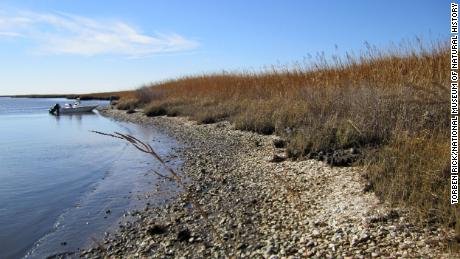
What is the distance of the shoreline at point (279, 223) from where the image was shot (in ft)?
14.6

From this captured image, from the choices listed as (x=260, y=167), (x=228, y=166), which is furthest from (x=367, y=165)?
(x=228, y=166)

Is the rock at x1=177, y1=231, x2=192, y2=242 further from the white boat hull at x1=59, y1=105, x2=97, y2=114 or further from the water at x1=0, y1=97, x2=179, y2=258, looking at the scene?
the white boat hull at x1=59, y1=105, x2=97, y2=114

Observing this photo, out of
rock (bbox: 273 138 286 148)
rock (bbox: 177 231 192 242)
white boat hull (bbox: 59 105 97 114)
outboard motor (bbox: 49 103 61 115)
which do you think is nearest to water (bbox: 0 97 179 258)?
rock (bbox: 177 231 192 242)

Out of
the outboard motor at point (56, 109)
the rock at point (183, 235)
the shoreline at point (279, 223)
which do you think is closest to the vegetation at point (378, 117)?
the shoreline at point (279, 223)

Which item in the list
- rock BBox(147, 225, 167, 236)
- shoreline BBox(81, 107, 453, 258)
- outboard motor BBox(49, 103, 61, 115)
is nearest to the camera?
shoreline BBox(81, 107, 453, 258)

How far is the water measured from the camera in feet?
21.7

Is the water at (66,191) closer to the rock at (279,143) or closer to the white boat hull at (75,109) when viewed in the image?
the rock at (279,143)

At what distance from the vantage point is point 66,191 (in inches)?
386

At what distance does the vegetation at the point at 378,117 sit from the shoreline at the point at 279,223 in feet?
1.21

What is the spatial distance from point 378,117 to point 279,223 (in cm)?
420

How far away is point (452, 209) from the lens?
4352 mm

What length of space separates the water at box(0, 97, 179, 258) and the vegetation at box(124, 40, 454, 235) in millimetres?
3479

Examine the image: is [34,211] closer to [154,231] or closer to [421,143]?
[154,231]

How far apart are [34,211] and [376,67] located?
875 cm
